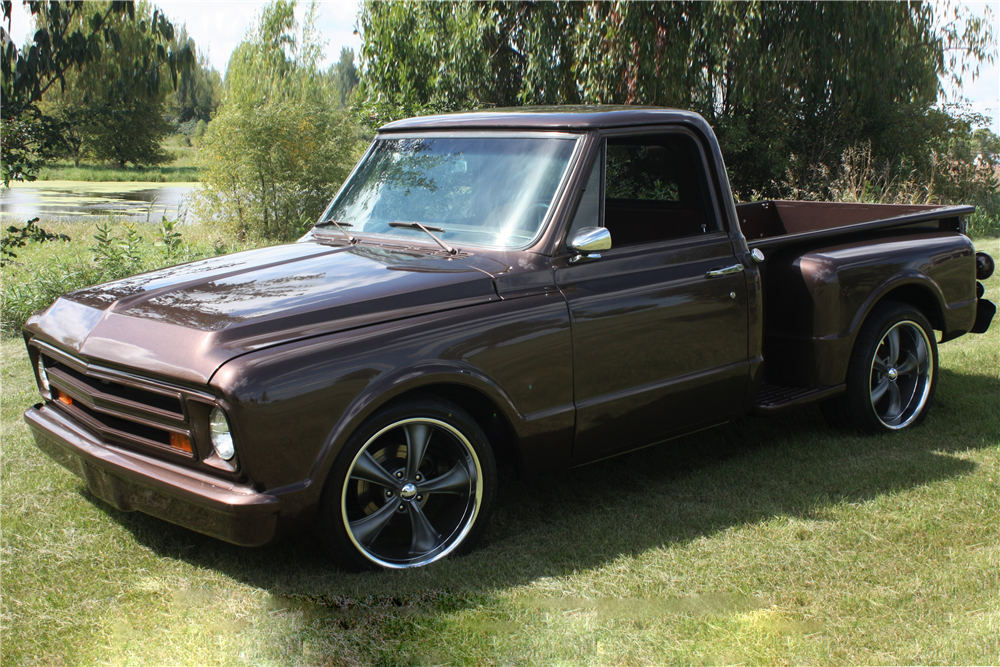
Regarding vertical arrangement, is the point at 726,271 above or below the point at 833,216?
above

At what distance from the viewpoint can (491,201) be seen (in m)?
4.27

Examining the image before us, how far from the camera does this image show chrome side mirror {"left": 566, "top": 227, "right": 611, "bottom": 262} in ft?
13.1

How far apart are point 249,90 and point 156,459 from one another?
34.0 m

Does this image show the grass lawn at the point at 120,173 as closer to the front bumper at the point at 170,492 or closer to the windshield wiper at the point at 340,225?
the windshield wiper at the point at 340,225

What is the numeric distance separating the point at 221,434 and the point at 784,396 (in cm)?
313

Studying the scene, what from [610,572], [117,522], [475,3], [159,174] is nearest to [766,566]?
[610,572]

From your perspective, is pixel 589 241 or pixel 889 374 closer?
pixel 589 241

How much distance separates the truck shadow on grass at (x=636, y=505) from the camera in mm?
3602

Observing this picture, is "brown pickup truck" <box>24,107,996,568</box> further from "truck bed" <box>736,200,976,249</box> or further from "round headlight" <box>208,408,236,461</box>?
"truck bed" <box>736,200,976,249</box>

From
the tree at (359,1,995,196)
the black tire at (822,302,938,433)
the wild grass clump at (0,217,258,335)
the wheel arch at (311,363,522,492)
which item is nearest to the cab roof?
the wheel arch at (311,363,522,492)

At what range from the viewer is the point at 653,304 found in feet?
14.2

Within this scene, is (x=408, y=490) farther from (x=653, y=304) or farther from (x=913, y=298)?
(x=913, y=298)

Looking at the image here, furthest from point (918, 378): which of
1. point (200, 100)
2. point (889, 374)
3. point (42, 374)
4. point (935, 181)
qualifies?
point (200, 100)

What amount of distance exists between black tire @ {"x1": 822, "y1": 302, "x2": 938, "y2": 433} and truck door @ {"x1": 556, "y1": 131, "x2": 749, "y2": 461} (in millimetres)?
971
